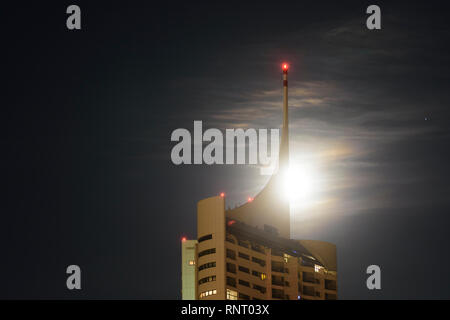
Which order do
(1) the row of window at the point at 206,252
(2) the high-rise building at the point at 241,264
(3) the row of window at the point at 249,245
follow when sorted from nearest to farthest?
(2) the high-rise building at the point at 241,264
(1) the row of window at the point at 206,252
(3) the row of window at the point at 249,245

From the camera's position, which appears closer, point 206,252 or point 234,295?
point 234,295

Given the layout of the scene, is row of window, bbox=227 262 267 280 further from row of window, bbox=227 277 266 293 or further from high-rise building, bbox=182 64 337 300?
row of window, bbox=227 277 266 293

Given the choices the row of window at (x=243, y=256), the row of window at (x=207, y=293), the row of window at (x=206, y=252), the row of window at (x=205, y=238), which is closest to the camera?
the row of window at (x=207, y=293)

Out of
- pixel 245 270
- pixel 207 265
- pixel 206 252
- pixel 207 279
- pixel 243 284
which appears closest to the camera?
pixel 243 284

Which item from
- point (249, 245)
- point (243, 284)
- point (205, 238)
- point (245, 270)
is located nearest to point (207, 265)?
point (205, 238)

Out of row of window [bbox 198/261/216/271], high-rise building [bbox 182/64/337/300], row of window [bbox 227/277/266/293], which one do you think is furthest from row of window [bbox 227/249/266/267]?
row of window [bbox 227/277/266/293]

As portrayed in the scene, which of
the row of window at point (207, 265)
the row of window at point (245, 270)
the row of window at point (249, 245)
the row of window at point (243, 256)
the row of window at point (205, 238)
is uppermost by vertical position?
the row of window at point (205, 238)

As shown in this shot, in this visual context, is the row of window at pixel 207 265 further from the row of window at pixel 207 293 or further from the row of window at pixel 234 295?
the row of window at pixel 234 295

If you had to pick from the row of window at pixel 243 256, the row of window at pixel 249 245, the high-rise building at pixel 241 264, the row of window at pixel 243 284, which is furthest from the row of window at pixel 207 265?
the row of window at pixel 249 245

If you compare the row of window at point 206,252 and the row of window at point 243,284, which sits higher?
the row of window at point 206,252

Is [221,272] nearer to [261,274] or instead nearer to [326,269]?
[261,274]

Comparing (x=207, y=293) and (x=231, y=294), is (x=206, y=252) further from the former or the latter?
(x=231, y=294)
